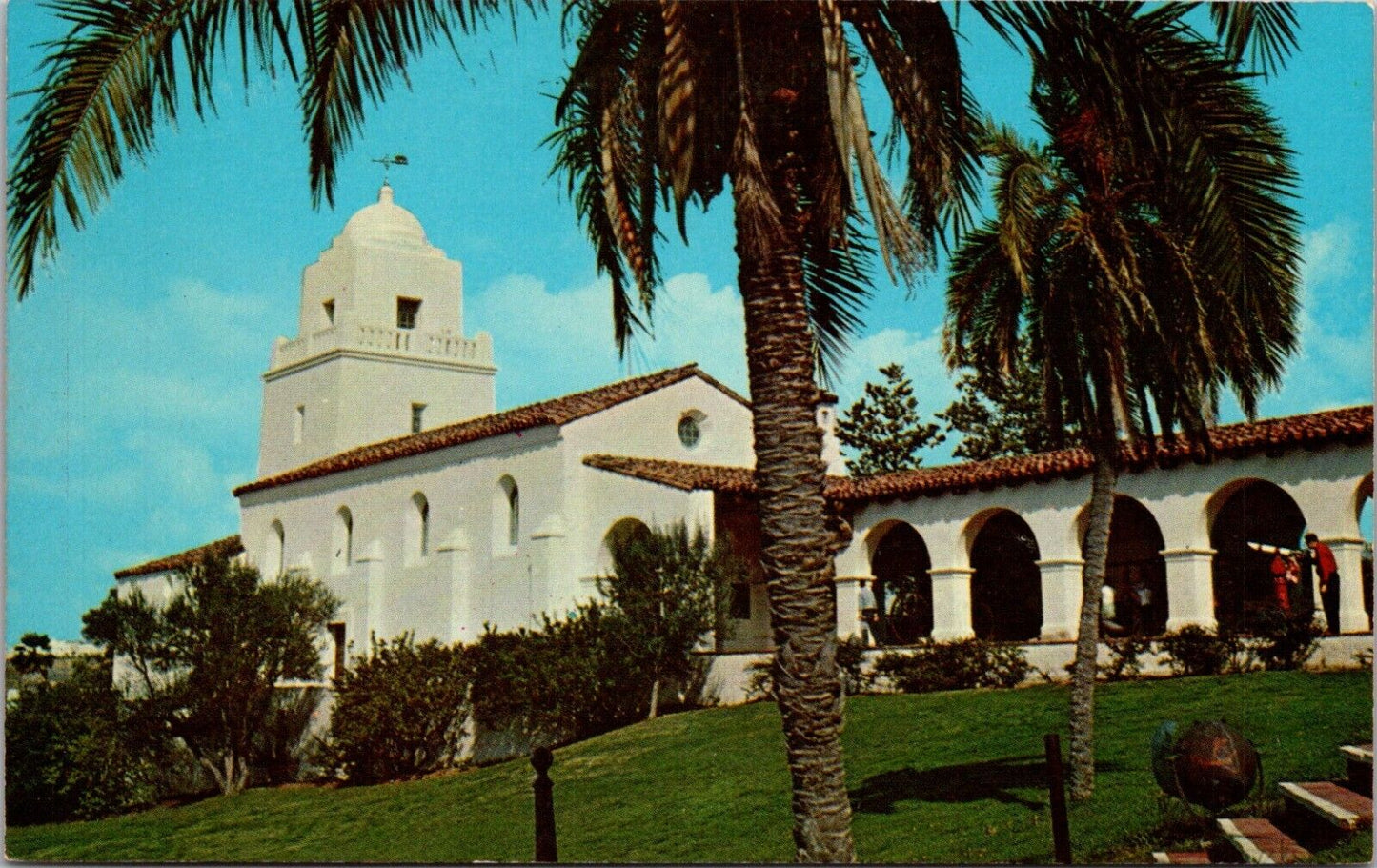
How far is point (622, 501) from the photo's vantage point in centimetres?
2820

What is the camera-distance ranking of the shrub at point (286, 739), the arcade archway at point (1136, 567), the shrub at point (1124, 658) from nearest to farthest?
the shrub at point (1124, 658), the arcade archway at point (1136, 567), the shrub at point (286, 739)

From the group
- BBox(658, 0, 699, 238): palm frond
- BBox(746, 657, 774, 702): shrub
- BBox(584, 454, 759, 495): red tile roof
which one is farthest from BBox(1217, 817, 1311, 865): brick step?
BBox(584, 454, 759, 495): red tile roof

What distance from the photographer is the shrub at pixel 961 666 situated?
23297 mm

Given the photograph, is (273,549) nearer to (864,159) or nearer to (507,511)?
(507,511)

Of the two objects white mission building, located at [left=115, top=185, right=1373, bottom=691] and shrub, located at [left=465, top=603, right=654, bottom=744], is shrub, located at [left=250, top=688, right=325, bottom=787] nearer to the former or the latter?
white mission building, located at [left=115, top=185, right=1373, bottom=691]

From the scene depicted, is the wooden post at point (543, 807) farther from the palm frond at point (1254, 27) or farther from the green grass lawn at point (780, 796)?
the palm frond at point (1254, 27)

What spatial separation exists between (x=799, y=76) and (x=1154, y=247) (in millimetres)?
5655

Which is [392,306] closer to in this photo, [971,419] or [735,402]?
[735,402]

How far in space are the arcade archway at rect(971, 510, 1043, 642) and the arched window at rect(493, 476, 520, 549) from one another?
9.02 metres

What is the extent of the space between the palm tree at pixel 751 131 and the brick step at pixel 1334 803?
11.0ft

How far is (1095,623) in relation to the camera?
48.9 ft

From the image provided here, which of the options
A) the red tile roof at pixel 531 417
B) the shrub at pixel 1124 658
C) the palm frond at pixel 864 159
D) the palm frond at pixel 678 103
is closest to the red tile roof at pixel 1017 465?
the red tile roof at pixel 531 417

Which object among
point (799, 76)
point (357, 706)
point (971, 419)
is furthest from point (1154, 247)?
point (971, 419)

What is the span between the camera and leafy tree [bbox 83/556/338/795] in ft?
93.2
